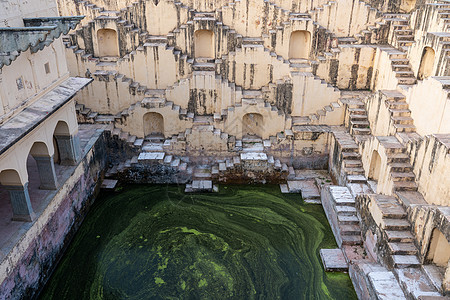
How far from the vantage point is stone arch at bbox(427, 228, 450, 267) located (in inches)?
344

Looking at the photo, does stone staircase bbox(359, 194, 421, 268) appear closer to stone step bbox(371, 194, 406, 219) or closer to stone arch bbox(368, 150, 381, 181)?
stone step bbox(371, 194, 406, 219)

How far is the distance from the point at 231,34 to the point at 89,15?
5.55 meters

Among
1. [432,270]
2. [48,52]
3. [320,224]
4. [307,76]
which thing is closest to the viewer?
[432,270]

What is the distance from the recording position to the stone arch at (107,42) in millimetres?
15757

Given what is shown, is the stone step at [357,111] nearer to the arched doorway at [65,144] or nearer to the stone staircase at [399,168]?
the stone staircase at [399,168]

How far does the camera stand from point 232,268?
11.0 m

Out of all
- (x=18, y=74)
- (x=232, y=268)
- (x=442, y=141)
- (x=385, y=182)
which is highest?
(x=18, y=74)

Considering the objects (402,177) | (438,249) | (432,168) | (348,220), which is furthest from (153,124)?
(438,249)

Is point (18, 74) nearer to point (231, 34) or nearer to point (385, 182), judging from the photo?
point (231, 34)

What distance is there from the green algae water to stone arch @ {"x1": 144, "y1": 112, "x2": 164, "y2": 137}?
2.41 metres

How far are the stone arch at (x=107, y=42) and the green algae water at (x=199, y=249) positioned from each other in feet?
19.0

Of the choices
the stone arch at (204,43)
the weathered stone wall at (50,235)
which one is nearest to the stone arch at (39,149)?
the weathered stone wall at (50,235)

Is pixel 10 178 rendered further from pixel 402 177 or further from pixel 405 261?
pixel 402 177

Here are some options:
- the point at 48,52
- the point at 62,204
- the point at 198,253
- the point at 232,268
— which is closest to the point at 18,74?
the point at 48,52
